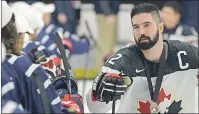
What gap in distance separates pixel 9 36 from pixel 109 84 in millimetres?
577

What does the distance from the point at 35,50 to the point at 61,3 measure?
3971 millimetres

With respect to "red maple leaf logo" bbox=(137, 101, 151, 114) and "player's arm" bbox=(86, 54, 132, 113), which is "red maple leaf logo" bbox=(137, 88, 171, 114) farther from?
"player's arm" bbox=(86, 54, 132, 113)

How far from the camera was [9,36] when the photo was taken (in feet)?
7.04

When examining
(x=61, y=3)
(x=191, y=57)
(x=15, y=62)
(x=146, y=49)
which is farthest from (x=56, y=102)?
(x=61, y=3)

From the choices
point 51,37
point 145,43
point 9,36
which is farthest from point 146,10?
point 51,37

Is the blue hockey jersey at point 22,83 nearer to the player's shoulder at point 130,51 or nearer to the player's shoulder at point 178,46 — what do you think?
the player's shoulder at point 130,51

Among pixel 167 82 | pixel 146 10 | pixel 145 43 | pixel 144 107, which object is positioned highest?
pixel 146 10

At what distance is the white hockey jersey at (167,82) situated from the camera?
9.46 ft

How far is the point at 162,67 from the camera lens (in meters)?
2.85

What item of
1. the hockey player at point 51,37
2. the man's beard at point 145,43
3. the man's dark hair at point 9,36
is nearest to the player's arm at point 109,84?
the man's beard at point 145,43

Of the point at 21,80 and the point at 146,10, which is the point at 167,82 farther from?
the point at 21,80

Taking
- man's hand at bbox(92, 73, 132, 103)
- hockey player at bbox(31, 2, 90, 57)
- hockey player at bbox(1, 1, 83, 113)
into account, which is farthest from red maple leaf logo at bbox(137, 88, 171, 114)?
hockey player at bbox(31, 2, 90, 57)

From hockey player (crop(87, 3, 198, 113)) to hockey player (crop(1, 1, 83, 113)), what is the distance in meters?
0.57

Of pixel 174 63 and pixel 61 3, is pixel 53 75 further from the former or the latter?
pixel 61 3
